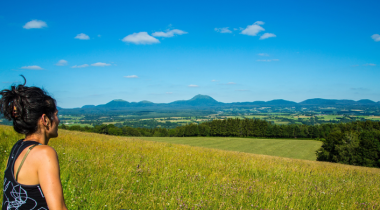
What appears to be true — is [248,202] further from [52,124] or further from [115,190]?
[52,124]

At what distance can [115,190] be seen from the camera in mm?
4406

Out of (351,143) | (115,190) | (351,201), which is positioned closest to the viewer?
(115,190)

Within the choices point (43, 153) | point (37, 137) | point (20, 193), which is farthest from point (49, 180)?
point (37, 137)

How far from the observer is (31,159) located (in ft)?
5.91

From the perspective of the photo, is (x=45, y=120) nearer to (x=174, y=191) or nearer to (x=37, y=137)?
(x=37, y=137)

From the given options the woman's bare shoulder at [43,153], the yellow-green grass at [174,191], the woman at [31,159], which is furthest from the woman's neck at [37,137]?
the yellow-green grass at [174,191]

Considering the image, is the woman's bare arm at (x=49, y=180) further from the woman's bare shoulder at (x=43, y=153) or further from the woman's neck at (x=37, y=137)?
the woman's neck at (x=37, y=137)

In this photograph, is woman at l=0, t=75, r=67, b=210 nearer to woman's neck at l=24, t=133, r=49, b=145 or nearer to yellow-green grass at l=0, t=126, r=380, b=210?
woman's neck at l=24, t=133, r=49, b=145

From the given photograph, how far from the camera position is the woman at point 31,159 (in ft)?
5.82

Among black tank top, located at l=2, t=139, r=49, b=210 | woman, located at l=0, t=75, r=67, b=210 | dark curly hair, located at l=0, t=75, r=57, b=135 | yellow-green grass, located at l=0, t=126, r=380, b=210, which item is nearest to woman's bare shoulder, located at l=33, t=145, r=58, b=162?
woman, located at l=0, t=75, r=67, b=210

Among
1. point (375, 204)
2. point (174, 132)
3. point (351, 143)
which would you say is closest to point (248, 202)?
point (375, 204)

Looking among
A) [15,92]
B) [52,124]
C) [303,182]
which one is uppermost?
[15,92]

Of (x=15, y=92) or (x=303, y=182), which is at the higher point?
(x=15, y=92)

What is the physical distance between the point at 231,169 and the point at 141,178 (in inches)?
138
